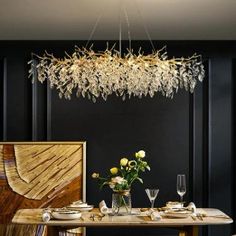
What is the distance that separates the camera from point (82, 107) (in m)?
5.70

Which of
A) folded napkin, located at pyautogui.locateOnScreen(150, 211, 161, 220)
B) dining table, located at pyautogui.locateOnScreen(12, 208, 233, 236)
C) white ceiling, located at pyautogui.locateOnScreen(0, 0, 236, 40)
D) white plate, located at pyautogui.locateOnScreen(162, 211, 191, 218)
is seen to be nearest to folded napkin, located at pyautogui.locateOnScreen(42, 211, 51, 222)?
dining table, located at pyautogui.locateOnScreen(12, 208, 233, 236)

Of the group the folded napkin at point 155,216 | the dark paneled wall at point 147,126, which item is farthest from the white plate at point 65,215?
the dark paneled wall at point 147,126

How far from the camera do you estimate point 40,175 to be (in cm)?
558

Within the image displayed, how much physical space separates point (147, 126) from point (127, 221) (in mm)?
1873

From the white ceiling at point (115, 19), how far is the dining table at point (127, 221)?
1.60 meters

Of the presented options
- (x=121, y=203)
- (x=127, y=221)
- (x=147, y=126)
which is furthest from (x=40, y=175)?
(x=127, y=221)

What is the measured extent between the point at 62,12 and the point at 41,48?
1.33 metres

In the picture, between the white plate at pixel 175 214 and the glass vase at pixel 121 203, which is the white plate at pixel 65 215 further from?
the white plate at pixel 175 214

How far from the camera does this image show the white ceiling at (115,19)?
4168mm

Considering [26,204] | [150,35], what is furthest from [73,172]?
[150,35]

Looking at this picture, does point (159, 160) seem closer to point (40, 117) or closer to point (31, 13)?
point (40, 117)

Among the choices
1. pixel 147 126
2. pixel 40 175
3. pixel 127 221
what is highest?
pixel 147 126

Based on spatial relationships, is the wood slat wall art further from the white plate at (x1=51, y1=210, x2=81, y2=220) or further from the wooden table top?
the white plate at (x1=51, y1=210, x2=81, y2=220)

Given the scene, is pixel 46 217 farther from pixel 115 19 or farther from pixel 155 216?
pixel 115 19
